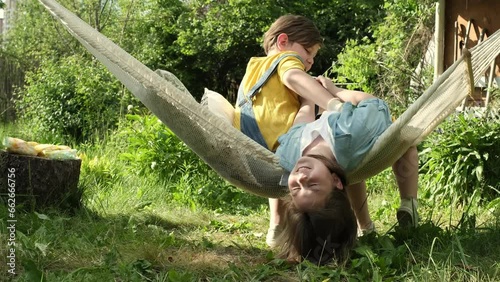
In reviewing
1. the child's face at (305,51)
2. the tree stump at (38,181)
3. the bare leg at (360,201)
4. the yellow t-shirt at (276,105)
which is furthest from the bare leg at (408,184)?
the tree stump at (38,181)

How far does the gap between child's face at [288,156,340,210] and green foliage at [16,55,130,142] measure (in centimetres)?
494

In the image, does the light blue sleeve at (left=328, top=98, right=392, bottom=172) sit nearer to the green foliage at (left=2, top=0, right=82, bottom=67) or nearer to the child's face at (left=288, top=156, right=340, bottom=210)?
the child's face at (left=288, top=156, right=340, bottom=210)

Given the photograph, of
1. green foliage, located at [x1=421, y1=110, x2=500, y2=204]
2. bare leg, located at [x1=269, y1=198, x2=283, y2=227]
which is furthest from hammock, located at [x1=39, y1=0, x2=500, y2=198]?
green foliage, located at [x1=421, y1=110, x2=500, y2=204]

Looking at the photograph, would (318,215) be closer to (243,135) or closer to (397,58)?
(243,135)

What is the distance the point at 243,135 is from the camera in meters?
2.96

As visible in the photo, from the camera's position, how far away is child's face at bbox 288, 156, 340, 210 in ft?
9.00

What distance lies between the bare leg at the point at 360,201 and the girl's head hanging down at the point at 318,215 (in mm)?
502

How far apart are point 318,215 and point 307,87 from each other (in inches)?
25.5

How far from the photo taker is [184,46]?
11.4m

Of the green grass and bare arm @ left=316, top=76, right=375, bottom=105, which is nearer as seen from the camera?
the green grass

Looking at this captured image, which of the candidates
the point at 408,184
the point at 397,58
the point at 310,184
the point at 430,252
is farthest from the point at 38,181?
the point at 397,58

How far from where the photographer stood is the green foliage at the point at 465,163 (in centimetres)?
433

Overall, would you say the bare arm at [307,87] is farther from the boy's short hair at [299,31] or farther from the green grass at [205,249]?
the green grass at [205,249]

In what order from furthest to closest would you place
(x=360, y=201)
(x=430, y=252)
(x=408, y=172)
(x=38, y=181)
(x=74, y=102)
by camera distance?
(x=74, y=102) < (x=38, y=181) < (x=360, y=201) < (x=408, y=172) < (x=430, y=252)
